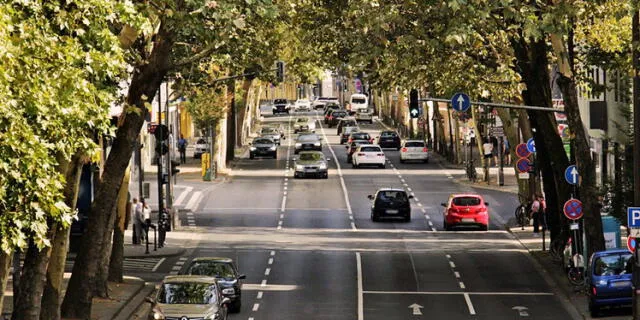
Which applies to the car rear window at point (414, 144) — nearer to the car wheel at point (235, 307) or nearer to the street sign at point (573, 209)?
the street sign at point (573, 209)

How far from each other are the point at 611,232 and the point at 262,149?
57.1 metres

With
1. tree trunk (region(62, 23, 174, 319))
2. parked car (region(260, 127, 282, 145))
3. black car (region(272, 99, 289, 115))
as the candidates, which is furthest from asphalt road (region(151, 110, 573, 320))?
black car (region(272, 99, 289, 115))

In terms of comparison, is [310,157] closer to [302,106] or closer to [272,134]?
[272,134]

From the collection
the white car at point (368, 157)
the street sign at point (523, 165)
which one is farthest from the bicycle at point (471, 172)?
the street sign at point (523, 165)

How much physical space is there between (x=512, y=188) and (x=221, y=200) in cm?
1451

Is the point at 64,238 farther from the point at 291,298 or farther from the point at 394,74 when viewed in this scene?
the point at 394,74

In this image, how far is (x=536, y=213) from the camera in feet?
188

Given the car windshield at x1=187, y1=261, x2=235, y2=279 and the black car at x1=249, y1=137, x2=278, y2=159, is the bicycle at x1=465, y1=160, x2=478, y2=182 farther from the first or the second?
the car windshield at x1=187, y1=261, x2=235, y2=279

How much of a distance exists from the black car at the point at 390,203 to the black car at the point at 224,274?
80.3 ft

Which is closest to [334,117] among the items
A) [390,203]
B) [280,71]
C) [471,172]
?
[471,172]

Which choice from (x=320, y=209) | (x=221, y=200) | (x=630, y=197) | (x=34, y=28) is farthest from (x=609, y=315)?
(x=221, y=200)

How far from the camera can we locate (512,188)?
253ft

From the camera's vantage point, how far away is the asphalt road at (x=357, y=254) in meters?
39.0

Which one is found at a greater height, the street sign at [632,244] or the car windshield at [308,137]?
the car windshield at [308,137]
